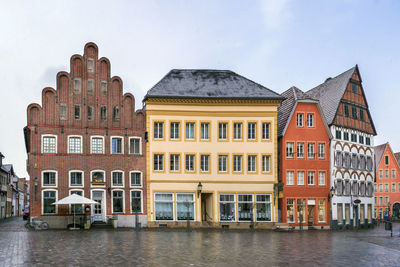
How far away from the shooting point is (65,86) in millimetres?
44156

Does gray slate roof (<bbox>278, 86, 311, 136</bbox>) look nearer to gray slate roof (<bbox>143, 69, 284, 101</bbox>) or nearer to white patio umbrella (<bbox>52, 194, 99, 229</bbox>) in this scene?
gray slate roof (<bbox>143, 69, 284, 101</bbox>)

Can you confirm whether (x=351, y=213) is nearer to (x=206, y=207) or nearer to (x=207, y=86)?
(x=206, y=207)

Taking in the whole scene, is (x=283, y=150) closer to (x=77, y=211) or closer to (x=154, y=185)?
(x=154, y=185)

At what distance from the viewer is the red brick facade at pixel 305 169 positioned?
50562 mm

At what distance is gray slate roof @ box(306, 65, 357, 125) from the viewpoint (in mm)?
54897

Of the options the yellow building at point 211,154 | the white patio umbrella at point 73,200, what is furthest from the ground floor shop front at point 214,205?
the white patio umbrella at point 73,200

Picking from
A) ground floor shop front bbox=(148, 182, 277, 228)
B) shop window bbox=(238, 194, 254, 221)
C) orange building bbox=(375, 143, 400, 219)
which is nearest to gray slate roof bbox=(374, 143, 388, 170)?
orange building bbox=(375, 143, 400, 219)

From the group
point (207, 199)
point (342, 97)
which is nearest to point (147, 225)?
point (207, 199)

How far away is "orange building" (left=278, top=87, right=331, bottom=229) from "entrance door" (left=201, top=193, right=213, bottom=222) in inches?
297

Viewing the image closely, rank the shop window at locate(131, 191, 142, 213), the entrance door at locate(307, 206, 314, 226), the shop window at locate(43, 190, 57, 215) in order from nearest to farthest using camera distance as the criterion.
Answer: the shop window at locate(43, 190, 57, 215), the shop window at locate(131, 191, 142, 213), the entrance door at locate(307, 206, 314, 226)

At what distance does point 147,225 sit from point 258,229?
1000cm

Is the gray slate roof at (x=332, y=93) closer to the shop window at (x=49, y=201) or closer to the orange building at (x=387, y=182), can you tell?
the shop window at (x=49, y=201)

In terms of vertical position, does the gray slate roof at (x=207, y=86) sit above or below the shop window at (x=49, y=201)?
above

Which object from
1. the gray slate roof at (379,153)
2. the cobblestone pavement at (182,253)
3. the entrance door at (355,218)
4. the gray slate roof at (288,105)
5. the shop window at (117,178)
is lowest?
the entrance door at (355,218)
